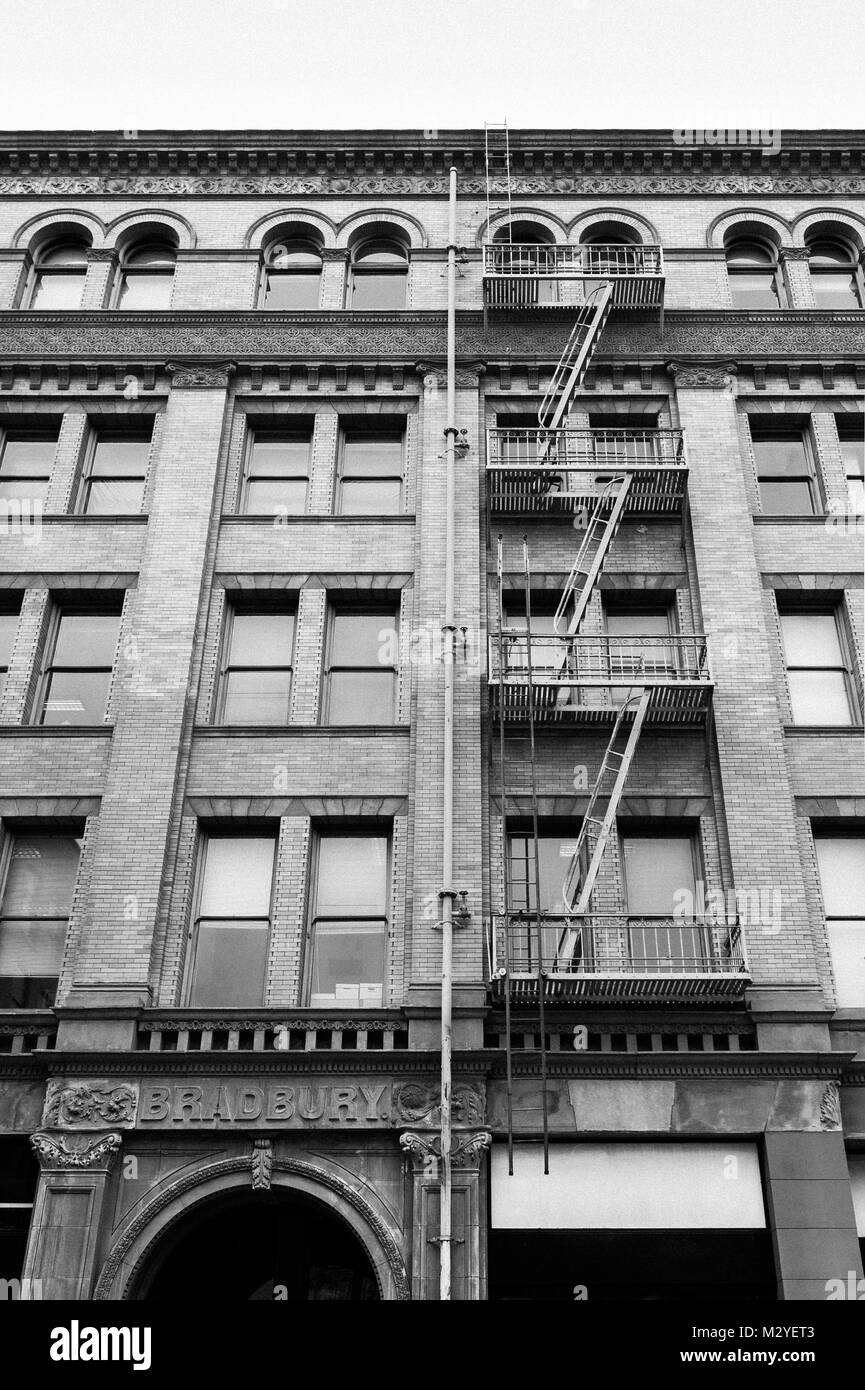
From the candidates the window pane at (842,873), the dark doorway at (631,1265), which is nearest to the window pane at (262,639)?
the window pane at (842,873)

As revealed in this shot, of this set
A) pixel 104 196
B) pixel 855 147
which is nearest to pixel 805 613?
pixel 855 147

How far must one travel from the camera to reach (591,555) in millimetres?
21266

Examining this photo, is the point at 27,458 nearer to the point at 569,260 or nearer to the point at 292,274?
the point at 292,274

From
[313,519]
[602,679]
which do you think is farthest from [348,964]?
[313,519]

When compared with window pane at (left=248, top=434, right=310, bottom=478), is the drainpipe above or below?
below

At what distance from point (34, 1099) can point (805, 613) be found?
44.0ft

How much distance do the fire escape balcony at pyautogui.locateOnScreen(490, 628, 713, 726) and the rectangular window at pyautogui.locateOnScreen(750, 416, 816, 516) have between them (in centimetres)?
359

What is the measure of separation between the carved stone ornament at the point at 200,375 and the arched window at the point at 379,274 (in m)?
3.20

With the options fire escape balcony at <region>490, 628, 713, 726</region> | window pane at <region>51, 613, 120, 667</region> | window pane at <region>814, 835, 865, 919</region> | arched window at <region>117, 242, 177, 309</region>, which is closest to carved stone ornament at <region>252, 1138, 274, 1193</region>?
fire escape balcony at <region>490, 628, 713, 726</region>

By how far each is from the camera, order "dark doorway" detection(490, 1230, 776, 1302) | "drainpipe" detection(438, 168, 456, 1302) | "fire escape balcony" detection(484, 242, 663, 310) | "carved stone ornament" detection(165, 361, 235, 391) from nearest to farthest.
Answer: "drainpipe" detection(438, 168, 456, 1302) < "dark doorway" detection(490, 1230, 776, 1302) < "carved stone ornament" detection(165, 361, 235, 391) < "fire escape balcony" detection(484, 242, 663, 310)

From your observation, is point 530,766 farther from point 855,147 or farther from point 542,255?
point 855,147

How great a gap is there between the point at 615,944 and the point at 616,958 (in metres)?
0.39

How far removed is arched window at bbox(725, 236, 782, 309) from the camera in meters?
25.0

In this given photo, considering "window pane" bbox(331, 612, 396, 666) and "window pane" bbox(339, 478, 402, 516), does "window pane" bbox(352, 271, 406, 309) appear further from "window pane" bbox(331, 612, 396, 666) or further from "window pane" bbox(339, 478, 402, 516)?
"window pane" bbox(331, 612, 396, 666)
